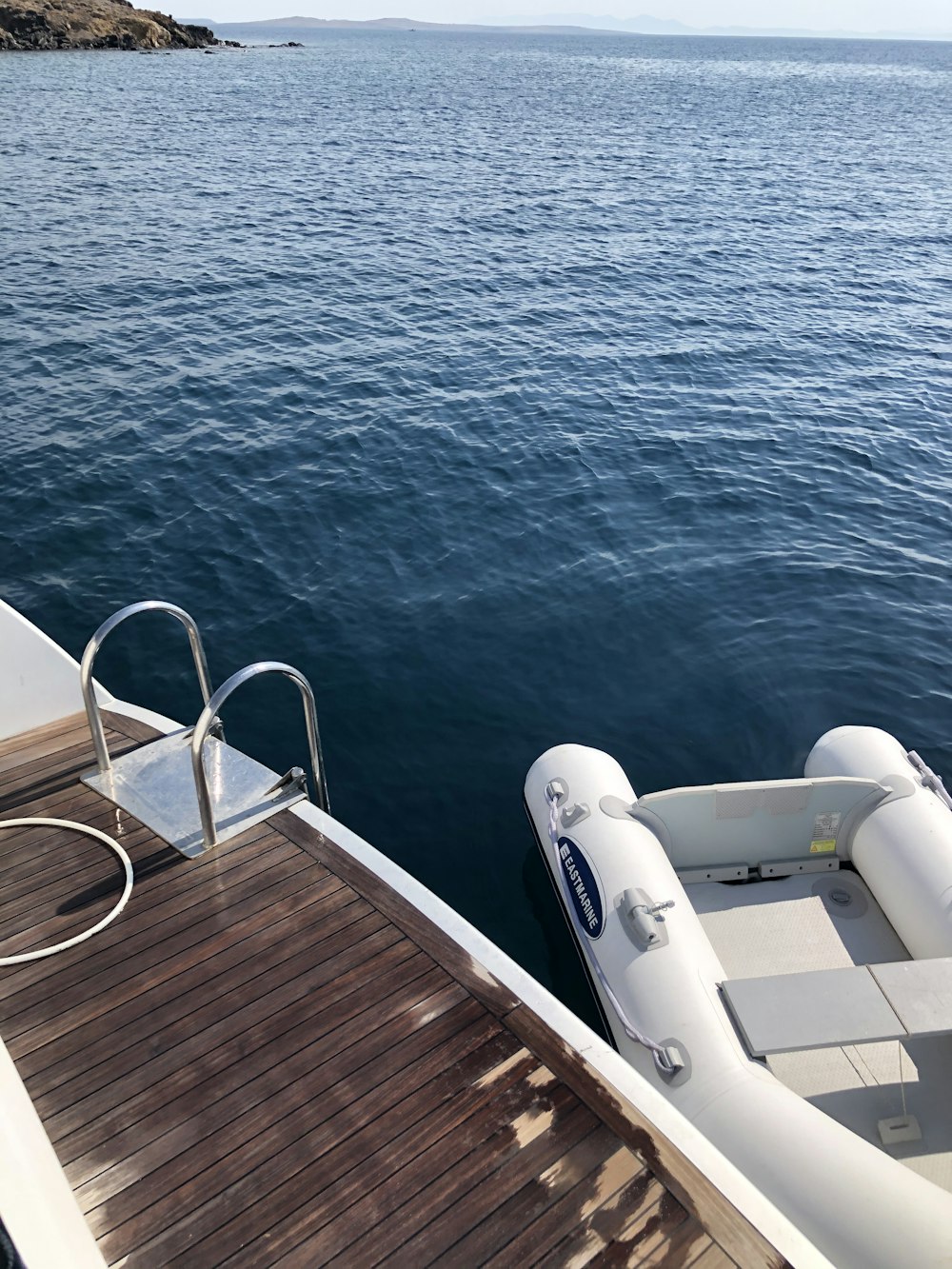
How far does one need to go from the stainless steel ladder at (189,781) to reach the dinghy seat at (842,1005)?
2996 millimetres

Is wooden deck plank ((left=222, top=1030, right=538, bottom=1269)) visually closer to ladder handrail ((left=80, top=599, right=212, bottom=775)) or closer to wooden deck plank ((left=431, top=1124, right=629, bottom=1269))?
wooden deck plank ((left=431, top=1124, right=629, bottom=1269))

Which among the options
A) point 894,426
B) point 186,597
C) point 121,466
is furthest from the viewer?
point 894,426

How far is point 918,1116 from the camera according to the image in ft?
19.0

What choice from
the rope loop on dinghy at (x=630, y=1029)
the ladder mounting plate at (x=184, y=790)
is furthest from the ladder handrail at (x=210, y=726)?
the rope loop on dinghy at (x=630, y=1029)

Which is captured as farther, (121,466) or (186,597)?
(121,466)

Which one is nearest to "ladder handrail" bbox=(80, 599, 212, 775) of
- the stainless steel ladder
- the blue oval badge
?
the stainless steel ladder

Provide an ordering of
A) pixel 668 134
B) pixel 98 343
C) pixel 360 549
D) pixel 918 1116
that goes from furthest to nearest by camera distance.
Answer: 1. pixel 668 134
2. pixel 98 343
3. pixel 360 549
4. pixel 918 1116

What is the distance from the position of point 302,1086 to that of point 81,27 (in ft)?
335

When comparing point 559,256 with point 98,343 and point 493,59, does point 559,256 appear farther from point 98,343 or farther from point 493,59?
point 493,59

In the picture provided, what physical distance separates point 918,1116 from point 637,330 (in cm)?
1705

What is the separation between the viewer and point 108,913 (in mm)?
5109

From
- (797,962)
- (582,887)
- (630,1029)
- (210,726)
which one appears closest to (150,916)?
(210,726)

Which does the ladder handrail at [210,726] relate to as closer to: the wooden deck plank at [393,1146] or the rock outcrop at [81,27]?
the wooden deck plank at [393,1146]

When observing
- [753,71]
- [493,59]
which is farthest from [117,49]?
[753,71]
